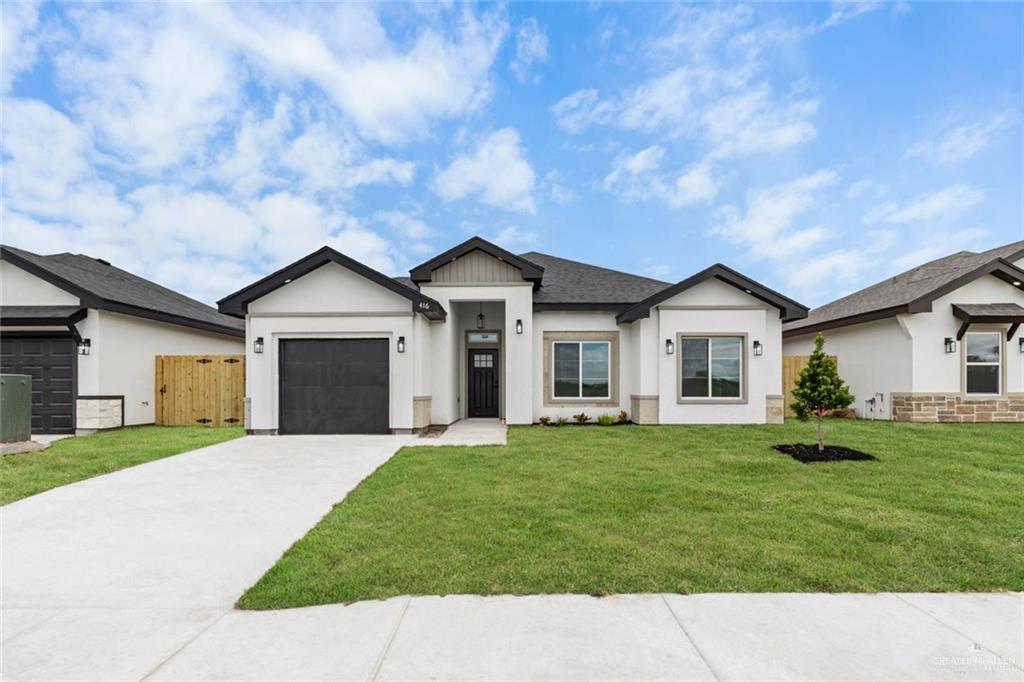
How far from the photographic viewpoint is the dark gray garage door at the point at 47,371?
11523 mm

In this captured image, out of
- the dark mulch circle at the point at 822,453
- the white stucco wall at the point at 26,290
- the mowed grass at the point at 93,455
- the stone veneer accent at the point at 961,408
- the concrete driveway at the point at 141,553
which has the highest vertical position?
the white stucco wall at the point at 26,290

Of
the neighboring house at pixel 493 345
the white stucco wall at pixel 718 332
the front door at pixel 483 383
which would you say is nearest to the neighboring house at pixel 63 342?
the neighboring house at pixel 493 345

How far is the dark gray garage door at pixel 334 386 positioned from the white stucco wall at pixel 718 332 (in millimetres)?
7010

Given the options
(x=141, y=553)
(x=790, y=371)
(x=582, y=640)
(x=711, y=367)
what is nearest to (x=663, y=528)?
(x=582, y=640)

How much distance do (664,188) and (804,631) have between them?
19.3 metres

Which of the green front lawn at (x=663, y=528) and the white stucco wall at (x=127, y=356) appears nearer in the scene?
the green front lawn at (x=663, y=528)

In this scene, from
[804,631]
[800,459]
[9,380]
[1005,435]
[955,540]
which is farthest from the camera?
[1005,435]

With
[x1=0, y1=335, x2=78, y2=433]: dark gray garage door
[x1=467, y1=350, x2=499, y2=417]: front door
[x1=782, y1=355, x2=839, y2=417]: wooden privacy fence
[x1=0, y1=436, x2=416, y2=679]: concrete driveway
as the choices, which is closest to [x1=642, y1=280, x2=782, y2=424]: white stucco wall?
[x1=782, y1=355, x2=839, y2=417]: wooden privacy fence

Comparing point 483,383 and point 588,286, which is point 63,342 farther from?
point 588,286

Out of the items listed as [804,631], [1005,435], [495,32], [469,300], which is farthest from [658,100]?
[804,631]

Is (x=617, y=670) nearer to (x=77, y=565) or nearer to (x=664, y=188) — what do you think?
(x=77, y=565)

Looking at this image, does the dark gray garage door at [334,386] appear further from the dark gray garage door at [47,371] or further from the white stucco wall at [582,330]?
the dark gray garage door at [47,371]

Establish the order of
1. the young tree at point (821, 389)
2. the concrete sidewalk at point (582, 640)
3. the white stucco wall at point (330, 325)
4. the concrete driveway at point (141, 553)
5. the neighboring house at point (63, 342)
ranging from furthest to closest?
the neighboring house at point (63, 342) → the white stucco wall at point (330, 325) → the young tree at point (821, 389) → the concrete driveway at point (141, 553) → the concrete sidewalk at point (582, 640)

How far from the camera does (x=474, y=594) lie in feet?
10.6
